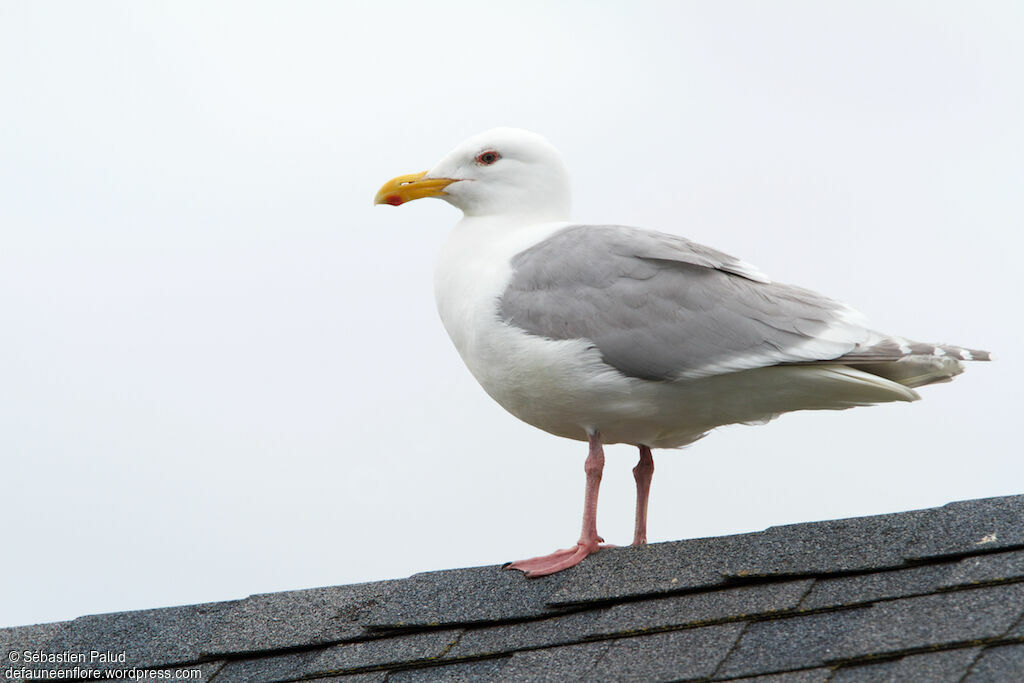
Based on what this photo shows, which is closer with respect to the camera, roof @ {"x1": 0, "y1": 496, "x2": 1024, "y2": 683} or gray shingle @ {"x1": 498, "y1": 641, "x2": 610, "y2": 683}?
roof @ {"x1": 0, "y1": 496, "x2": 1024, "y2": 683}

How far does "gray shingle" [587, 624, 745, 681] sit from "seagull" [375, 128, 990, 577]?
30.7 inches

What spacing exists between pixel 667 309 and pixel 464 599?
1.30 meters

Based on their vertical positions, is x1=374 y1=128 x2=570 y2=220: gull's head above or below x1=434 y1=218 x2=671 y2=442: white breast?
above

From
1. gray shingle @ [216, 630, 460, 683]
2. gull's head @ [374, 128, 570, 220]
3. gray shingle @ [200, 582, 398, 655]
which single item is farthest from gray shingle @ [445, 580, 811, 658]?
gull's head @ [374, 128, 570, 220]

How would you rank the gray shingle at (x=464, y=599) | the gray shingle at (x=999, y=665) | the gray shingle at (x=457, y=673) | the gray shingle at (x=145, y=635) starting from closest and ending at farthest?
the gray shingle at (x=999, y=665), the gray shingle at (x=457, y=673), the gray shingle at (x=464, y=599), the gray shingle at (x=145, y=635)

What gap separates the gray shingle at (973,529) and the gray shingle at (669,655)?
2.02ft

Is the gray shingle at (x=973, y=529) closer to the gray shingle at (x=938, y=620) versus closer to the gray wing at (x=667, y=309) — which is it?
the gray shingle at (x=938, y=620)

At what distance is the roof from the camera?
346 cm

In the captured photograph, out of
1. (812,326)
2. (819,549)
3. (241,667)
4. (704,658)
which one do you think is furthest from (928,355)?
(241,667)

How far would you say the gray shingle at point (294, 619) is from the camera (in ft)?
14.8

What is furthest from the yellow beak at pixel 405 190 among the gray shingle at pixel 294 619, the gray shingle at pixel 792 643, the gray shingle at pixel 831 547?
the gray shingle at pixel 792 643

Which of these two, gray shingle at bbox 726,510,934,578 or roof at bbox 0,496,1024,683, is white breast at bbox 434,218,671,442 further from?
gray shingle at bbox 726,510,934,578

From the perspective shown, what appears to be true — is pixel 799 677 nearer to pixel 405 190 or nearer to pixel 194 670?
pixel 194 670

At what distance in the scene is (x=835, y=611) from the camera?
3.71 metres
